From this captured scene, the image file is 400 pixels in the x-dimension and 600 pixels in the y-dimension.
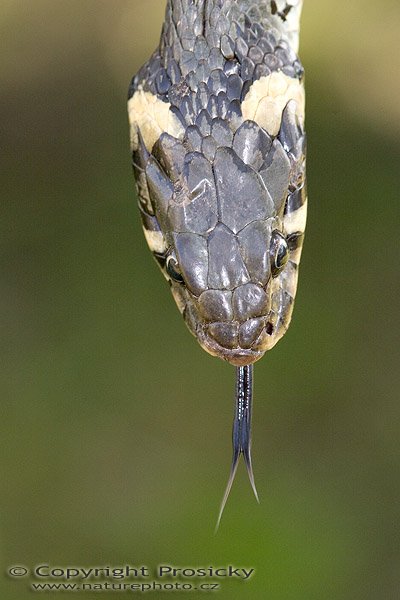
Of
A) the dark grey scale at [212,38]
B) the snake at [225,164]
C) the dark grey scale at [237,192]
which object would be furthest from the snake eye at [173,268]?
the dark grey scale at [212,38]

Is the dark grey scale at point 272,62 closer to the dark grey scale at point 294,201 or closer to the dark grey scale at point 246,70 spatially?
the dark grey scale at point 246,70

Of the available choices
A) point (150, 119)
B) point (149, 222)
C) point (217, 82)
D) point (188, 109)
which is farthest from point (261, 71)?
point (149, 222)

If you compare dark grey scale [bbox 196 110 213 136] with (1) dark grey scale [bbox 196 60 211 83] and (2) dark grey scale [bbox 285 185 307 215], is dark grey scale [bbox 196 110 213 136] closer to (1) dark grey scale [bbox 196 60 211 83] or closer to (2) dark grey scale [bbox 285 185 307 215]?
(1) dark grey scale [bbox 196 60 211 83]

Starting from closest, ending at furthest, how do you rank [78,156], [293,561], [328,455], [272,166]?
1. [272,166]
2. [293,561]
3. [328,455]
4. [78,156]

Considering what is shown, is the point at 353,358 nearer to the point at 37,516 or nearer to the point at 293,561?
the point at 293,561

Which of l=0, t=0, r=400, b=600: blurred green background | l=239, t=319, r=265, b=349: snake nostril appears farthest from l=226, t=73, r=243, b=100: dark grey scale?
l=0, t=0, r=400, b=600: blurred green background

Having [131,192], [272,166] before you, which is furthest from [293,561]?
[272,166]

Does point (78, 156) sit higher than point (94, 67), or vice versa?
point (94, 67)

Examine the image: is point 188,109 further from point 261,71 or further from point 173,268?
point 173,268
